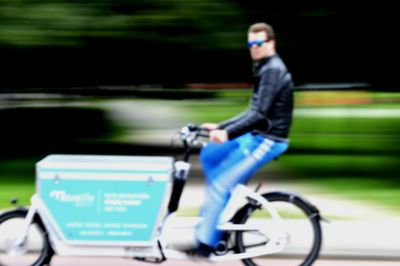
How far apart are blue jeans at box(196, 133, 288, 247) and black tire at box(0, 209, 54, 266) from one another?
956 millimetres

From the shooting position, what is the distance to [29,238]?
5.08m

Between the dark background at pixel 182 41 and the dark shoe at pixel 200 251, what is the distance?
438 centimetres

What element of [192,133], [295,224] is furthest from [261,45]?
[295,224]

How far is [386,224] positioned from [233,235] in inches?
68.5

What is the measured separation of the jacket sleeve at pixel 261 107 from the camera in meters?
4.86

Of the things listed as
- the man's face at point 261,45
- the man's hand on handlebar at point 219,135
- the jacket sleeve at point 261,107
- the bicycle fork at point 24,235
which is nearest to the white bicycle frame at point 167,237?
the bicycle fork at point 24,235

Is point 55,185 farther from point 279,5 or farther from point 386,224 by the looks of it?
point 279,5

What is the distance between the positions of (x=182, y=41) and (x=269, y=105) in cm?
447

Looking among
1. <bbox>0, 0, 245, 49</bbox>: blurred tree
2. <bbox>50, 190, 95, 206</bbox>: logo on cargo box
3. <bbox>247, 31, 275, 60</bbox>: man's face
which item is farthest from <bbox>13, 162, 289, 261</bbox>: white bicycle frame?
<bbox>0, 0, 245, 49</bbox>: blurred tree

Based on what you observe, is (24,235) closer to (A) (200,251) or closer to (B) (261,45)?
(A) (200,251)

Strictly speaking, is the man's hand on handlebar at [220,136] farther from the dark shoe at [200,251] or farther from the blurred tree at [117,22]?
the blurred tree at [117,22]

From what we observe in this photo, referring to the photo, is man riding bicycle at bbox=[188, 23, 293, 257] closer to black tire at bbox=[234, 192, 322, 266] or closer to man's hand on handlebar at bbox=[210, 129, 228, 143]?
man's hand on handlebar at bbox=[210, 129, 228, 143]

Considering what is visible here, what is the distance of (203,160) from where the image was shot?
16.5 ft

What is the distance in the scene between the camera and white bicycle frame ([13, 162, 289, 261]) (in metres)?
5.01
